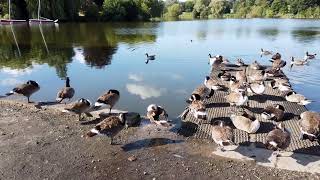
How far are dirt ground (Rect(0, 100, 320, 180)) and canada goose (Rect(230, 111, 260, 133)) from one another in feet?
4.75

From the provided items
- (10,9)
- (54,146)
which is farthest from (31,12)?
(54,146)

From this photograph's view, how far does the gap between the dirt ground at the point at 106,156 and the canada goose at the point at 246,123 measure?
1448 millimetres

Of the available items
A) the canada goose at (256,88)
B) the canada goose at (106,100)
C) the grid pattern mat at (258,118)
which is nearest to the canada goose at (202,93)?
the grid pattern mat at (258,118)

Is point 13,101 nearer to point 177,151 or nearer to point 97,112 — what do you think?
point 97,112

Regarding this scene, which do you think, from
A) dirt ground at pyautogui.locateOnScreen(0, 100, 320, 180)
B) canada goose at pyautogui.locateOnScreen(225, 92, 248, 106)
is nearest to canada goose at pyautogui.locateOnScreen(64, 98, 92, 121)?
dirt ground at pyautogui.locateOnScreen(0, 100, 320, 180)

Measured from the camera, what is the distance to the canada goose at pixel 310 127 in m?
10.2

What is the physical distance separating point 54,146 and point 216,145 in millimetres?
4345

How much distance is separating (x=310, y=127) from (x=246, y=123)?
177 centimetres

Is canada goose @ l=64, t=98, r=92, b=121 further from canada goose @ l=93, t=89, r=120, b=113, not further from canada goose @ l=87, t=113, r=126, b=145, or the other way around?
canada goose @ l=87, t=113, r=126, b=145

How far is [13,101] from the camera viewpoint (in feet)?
47.1

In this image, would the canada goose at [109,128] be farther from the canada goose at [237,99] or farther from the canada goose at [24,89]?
the canada goose at [24,89]

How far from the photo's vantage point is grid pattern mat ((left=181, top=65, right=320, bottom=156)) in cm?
1037

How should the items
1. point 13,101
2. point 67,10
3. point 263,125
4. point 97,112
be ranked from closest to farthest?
point 263,125
point 97,112
point 13,101
point 67,10

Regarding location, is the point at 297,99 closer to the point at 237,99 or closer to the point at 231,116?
the point at 237,99
